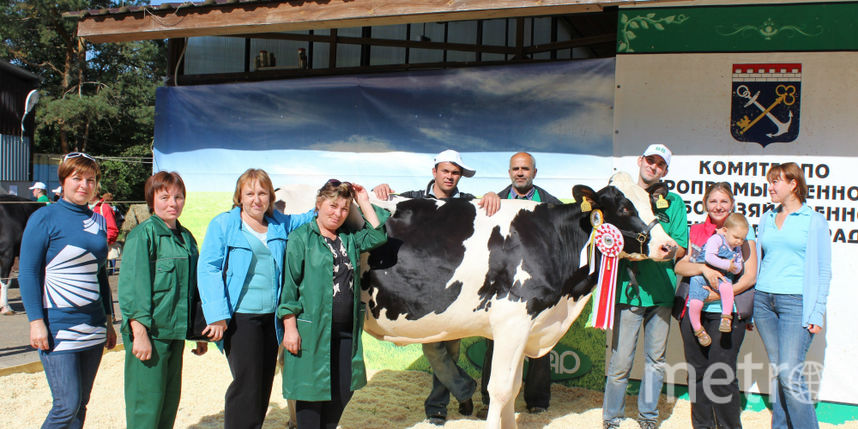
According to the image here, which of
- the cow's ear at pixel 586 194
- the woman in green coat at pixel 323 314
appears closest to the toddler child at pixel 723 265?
the cow's ear at pixel 586 194

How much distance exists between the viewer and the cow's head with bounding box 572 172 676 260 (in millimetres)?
3998

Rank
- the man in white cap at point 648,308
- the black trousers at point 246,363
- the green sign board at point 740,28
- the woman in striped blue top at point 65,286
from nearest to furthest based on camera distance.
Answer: the woman in striped blue top at point 65,286 < the black trousers at point 246,363 < the man in white cap at point 648,308 < the green sign board at point 740,28

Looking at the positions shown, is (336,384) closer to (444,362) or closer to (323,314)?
(323,314)

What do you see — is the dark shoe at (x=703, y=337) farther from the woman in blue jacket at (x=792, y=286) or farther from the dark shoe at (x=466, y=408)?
the dark shoe at (x=466, y=408)

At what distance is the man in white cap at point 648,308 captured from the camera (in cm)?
436

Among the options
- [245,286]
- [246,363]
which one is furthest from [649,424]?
[245,286]

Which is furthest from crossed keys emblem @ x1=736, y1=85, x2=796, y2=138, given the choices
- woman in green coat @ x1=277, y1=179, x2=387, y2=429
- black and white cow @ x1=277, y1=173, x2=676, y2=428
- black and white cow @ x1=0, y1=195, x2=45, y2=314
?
black and white cow @ x1=0, y1=195, x2=45, y2=314

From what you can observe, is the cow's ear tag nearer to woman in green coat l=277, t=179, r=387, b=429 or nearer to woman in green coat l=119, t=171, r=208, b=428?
woman in green coat l=277, t=179, r=387, b=429

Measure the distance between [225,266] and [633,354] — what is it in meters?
2.80

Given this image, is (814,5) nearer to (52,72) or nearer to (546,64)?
(546,64)

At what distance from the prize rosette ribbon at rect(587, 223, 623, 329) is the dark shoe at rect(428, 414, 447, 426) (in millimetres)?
1449

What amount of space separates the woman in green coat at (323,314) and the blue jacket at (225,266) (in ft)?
0.53

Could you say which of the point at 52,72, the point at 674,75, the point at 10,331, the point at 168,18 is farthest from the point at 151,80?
the point at 674,75

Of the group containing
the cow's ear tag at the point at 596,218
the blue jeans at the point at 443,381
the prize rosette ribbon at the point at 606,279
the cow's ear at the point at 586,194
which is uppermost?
the cow's ear at the point at 586,194
